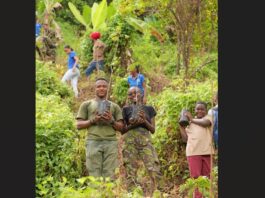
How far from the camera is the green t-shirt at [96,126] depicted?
7.52 meters

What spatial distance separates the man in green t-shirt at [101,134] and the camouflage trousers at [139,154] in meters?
0.27

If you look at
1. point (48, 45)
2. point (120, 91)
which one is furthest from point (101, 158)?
point (48, 45)

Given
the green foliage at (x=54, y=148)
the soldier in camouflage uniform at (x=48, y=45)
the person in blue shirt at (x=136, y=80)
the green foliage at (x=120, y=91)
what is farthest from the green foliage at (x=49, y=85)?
the green foliage at (x=54, y=148)

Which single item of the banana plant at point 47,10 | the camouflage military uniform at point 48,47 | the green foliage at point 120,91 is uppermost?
the banana plant at point 47,10

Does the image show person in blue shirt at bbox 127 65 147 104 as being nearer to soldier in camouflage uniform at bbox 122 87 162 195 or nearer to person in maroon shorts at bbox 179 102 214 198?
person in maroon shorts at bbox 179 102 214 198

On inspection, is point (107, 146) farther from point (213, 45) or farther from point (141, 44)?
point (213, 45)

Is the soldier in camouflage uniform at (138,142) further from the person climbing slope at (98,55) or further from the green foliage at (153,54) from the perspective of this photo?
the green foliage at (153,54)

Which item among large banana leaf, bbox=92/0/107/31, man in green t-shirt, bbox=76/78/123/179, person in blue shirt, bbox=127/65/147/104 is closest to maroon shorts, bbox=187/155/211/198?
man in green t-shirt, bbox=76/78/123/179

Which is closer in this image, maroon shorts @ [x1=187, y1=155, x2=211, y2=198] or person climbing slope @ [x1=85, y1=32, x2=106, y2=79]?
maroon shorts @ [x1=187, y1=155, x2=211, y2=198]

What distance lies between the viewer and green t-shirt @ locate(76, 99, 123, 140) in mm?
7523

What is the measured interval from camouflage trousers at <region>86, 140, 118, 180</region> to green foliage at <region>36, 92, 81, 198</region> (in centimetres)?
28

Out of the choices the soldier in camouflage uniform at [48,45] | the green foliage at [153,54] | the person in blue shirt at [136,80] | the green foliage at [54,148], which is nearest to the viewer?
the green foliage at [54,148]

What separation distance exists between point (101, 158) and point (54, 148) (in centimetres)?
52

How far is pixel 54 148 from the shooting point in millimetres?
7602
